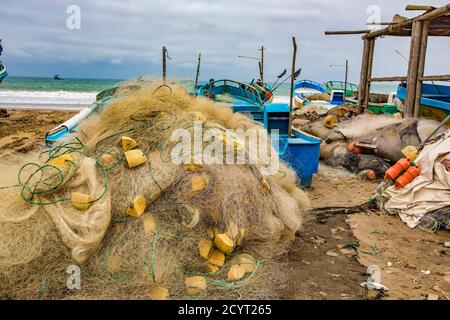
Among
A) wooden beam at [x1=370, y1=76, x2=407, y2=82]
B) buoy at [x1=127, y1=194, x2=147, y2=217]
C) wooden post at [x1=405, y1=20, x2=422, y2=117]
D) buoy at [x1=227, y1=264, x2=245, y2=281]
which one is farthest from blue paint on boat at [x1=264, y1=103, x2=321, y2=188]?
wooden beam at [x1=370, y1=76, x2=407, y2=82]

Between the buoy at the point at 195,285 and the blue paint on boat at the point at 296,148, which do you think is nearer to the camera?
the buoy at the point at 195,285

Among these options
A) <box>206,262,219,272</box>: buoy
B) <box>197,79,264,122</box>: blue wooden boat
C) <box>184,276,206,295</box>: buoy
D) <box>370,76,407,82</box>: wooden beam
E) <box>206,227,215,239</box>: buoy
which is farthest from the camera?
<box>370,76,407,82</box>: wooden beam

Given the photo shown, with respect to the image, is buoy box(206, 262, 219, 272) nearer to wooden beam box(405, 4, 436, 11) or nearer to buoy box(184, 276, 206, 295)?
buoy box(184, 276, 206, 295)

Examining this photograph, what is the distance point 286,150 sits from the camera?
21.8 feet

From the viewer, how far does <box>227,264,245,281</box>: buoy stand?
3.50 meters

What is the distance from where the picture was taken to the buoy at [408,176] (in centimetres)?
569

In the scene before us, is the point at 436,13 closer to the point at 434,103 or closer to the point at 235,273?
the point at 434,103

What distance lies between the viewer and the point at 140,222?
11.7ft

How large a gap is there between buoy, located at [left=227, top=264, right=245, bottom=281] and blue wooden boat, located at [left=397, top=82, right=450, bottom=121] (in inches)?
287

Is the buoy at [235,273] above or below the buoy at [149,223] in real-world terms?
below

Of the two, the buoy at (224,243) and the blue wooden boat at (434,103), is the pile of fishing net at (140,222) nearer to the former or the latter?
the buoy at (224,243)

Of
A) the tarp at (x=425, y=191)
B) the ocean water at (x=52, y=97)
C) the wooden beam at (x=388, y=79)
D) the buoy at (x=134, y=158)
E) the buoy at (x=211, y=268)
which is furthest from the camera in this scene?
the ocean water at (x=52, y=97)

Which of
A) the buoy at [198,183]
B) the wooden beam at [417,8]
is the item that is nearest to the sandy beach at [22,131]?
the buoy at [198,183]
